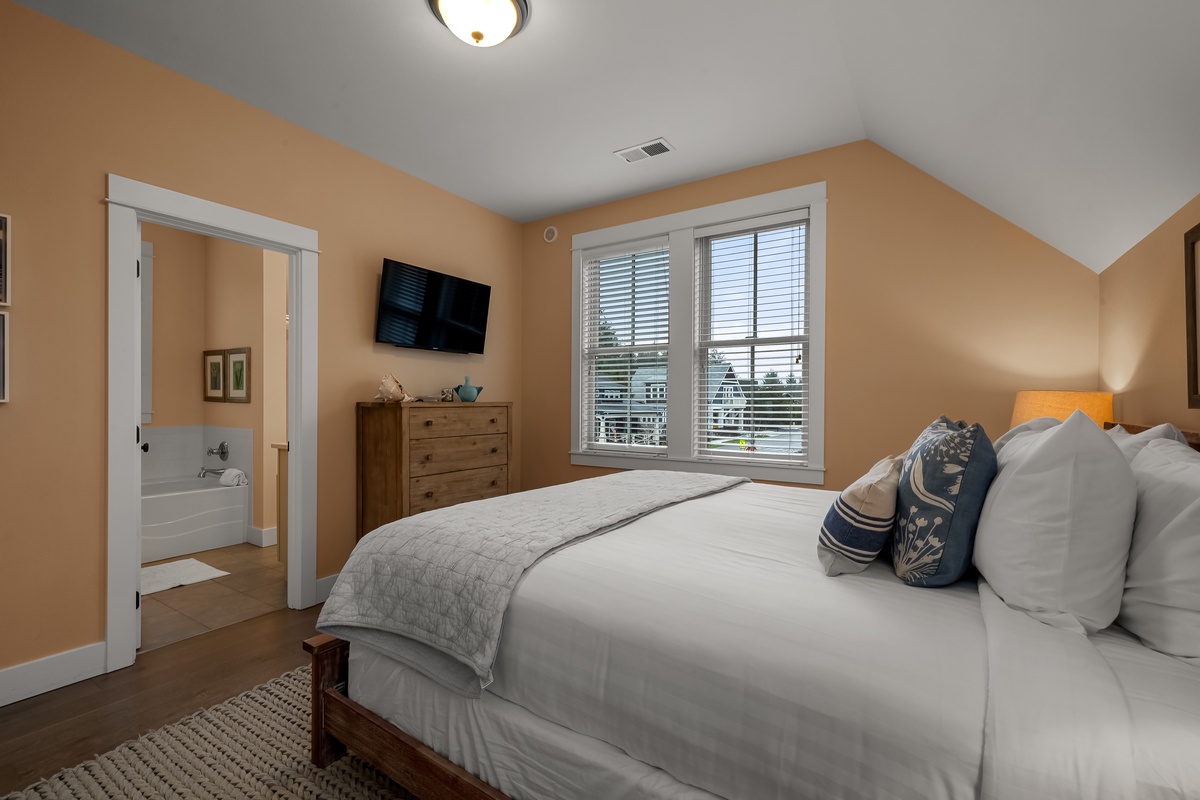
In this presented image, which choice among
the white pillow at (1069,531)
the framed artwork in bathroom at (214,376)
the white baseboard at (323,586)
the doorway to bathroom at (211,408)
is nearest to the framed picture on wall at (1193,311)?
the white pillow at (1069,531)

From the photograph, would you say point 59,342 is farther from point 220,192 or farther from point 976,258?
point 976,258

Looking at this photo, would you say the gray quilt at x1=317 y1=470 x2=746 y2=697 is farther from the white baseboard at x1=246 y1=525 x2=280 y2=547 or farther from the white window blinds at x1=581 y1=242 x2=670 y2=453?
the white baseboard at x1=246 y1=525 x2=280 y2=547

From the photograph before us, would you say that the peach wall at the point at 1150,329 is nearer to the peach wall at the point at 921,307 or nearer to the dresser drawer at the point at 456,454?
the peach wall at the point at 921,307

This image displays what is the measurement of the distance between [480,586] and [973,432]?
4.02 feet

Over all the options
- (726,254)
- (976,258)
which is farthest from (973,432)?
(726,254)

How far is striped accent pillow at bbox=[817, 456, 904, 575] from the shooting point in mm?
1330

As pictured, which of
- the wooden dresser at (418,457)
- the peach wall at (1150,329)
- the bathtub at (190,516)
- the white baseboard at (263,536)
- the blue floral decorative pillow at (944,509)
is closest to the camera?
the blue floral decorative pillow at (944,509)

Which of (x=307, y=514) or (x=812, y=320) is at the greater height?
(x=812, y=320)

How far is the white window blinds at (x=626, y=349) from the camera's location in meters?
4.19

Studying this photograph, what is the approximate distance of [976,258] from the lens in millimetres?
3037

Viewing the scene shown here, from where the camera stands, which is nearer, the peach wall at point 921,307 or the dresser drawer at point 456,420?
the peach wall at point 921,307

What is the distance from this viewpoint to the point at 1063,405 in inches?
96.9

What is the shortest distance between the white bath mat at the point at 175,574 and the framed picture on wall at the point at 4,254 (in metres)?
1.96

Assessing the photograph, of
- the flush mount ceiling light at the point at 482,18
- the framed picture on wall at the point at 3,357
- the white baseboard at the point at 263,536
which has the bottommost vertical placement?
the white baseboard at the point at 263,536
